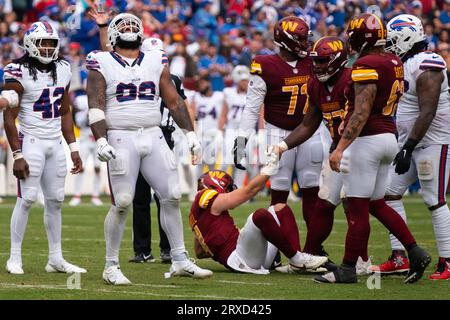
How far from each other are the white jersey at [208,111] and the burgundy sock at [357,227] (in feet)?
33.6

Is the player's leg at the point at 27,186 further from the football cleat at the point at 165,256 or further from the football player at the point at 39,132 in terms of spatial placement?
the football cleat at the point at 165,256

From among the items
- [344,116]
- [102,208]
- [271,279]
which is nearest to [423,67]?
[344,116]

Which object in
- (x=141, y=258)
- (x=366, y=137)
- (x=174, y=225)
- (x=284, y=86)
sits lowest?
(x=141, y=258)

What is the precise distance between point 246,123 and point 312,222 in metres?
1.23

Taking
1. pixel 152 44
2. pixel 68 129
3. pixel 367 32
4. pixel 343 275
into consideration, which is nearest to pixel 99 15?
pixel 152 44

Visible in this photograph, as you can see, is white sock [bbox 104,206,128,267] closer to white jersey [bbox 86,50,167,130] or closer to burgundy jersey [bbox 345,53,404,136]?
white jersey [bbox 86,50,167,130]

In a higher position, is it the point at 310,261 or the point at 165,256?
the point at 310,261

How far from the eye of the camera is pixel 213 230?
27.6 ft

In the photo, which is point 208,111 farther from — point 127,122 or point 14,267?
point 127,122

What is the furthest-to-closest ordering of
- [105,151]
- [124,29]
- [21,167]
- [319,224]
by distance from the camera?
[21,167], [319,224], [124,29], [105,151]

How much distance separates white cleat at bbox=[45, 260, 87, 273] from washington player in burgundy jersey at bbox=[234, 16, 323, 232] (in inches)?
65.4

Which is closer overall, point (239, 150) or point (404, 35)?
point (404, 35)

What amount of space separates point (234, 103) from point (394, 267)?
8856mm

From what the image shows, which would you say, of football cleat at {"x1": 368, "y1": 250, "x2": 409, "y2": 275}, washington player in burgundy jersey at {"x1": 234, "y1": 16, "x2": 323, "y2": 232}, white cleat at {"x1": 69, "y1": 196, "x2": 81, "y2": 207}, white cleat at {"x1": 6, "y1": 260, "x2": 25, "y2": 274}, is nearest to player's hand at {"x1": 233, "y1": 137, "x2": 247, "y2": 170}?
washington player in burgundy jersey at {"x1": 234, "y1": 16, "x2": 323, "y2": 232}
